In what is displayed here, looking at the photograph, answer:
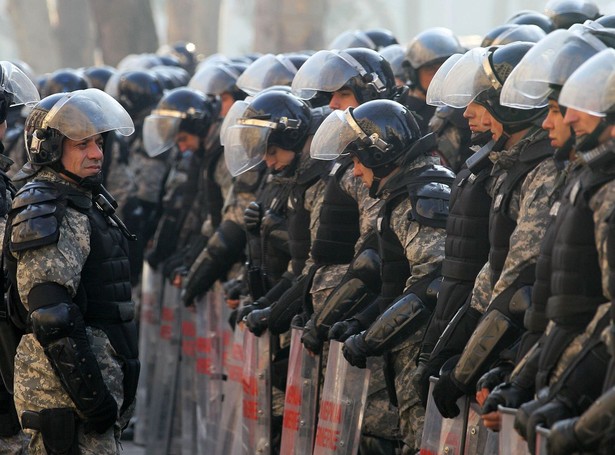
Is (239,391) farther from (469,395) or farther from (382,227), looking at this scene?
(469,395)

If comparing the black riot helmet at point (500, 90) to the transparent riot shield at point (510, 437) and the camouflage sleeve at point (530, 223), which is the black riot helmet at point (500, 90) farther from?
the transparent riot shield at point (510, 437)

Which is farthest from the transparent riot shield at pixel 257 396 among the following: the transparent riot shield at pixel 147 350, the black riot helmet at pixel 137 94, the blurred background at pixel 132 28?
the black riot helmet at pixel 137 94

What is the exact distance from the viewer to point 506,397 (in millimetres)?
5500

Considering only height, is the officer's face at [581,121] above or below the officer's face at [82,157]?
above

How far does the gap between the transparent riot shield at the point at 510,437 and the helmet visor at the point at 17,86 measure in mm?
3839

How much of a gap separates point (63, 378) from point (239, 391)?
2415 millimetres

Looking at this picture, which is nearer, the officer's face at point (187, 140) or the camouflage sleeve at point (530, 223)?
the camouflage sleeve at point (530, 223)

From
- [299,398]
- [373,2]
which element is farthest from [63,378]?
[373,2]

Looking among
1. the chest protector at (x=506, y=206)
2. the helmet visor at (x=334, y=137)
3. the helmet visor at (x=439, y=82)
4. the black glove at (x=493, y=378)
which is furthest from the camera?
the helmet visor at (x=334, y=137)

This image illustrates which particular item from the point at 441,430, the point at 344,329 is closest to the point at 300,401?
the point at 344,329

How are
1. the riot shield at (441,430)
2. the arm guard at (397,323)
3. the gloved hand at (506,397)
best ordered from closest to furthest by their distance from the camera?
1. the gloved hand at (506,397)
2. the riot shield at (441,430)
3. the arm guard at (397,323)

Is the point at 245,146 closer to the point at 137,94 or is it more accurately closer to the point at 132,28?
the point at 137,94

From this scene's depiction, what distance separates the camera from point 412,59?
32.9ft

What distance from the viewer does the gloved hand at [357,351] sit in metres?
7.04
